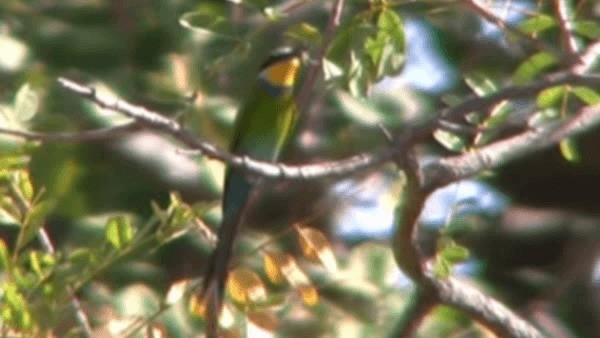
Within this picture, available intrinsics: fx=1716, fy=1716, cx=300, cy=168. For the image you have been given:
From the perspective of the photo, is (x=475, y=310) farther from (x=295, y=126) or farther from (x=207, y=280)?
(x=295, y=126)

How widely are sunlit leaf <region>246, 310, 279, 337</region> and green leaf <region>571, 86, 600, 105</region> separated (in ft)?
1.70

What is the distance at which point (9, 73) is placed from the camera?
3355 mm

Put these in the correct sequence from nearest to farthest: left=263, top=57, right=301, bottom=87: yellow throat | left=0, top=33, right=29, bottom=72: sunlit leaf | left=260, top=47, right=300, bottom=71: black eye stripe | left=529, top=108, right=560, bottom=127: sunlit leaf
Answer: left=529, top=108, right=560, bottom=127: sunlit leaf < left=263, top=57, right=301, bottom=87: yellow throat < left=260, top=47, right=300, bottom=71: black eye stripe < left=0, top=33, right=29, bottom=72: sunlit leaf

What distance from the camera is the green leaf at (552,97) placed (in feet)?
7.80

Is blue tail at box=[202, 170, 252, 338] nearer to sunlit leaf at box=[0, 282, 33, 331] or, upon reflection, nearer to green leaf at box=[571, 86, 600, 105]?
sunlit leaf at box=[0, 282, 33, 331]

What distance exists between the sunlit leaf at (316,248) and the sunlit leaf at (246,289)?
8cm

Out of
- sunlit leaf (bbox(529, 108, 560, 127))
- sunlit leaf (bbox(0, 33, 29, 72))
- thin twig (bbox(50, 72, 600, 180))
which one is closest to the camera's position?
thin twig (bbox(50, 72, 600, 180))

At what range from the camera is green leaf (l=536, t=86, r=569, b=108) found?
2379mm

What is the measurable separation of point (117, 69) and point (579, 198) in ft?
3.95

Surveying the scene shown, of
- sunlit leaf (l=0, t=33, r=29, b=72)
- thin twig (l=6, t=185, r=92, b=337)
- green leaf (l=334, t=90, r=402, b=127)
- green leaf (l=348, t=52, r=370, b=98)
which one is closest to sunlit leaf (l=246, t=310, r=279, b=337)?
thin twig (l=6, t=185, r=92, b=337)

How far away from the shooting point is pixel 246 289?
7.70 ft

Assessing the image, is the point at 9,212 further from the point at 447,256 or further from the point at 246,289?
the point at 447,256

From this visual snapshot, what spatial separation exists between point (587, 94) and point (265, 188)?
0.89m

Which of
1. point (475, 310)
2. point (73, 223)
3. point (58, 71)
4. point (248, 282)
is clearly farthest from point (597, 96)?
point (58, 71)
